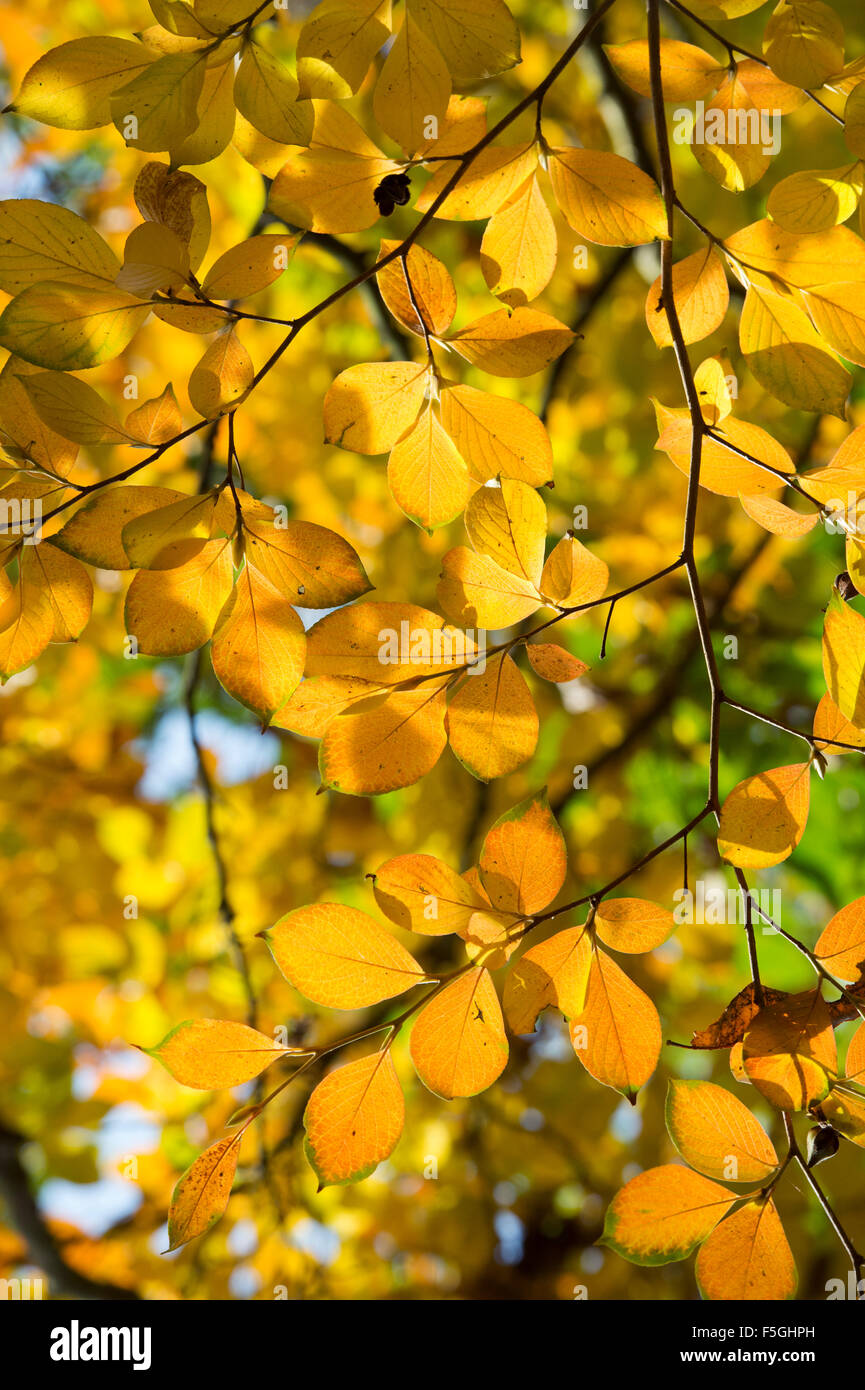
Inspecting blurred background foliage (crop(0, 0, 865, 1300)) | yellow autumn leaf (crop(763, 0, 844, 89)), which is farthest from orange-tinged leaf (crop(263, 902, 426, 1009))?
blurred background foliage (crop(0, 0, 865, 1300))

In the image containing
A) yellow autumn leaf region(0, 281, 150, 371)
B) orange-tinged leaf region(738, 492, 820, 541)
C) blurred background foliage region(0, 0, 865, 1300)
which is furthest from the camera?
blurred background foliage region(0, 0, 865, 1300)

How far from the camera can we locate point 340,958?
0.44 metres

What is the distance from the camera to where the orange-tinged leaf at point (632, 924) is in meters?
0.43

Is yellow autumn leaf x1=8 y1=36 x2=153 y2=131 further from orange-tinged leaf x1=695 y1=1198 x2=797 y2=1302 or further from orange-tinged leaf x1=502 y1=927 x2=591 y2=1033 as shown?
orange-tinged leaf x1=695 y1=1198 x2=797 y2=1302

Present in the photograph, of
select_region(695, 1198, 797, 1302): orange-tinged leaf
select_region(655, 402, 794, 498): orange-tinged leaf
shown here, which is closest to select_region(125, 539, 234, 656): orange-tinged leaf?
select_region(655, 402, 794, 498): orange-tinged leaf

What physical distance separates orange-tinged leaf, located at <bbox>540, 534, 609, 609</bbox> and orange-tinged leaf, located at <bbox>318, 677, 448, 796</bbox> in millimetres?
71

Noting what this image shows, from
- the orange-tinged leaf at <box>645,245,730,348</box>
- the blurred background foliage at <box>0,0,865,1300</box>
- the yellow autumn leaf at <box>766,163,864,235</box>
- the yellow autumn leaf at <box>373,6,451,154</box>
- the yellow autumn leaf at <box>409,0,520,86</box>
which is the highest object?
the yellow autumn leaf at <box>409,0,520,86</box>

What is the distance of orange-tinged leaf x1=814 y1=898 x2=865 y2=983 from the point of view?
45cm

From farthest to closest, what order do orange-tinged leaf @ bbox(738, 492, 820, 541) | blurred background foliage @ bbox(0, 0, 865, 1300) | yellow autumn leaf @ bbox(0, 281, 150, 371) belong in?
blurred background foliage @ bbox(0, 0, 865, 1300)
orange-tinged leaf @ bbox(738, 492, 820, 541)
yellow autumn leaf @ bbox(0, 281, 150, 371)

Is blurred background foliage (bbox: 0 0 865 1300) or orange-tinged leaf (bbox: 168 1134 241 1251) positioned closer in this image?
orange-tinged leaf (bbox: 168 1134 241 1251)

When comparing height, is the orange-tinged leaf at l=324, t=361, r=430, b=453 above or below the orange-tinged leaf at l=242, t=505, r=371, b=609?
above

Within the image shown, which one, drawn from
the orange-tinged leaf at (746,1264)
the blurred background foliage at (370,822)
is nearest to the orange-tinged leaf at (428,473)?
the orange-tinged leaf at (746,1264)

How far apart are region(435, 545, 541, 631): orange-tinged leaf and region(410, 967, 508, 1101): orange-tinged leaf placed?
16cm
